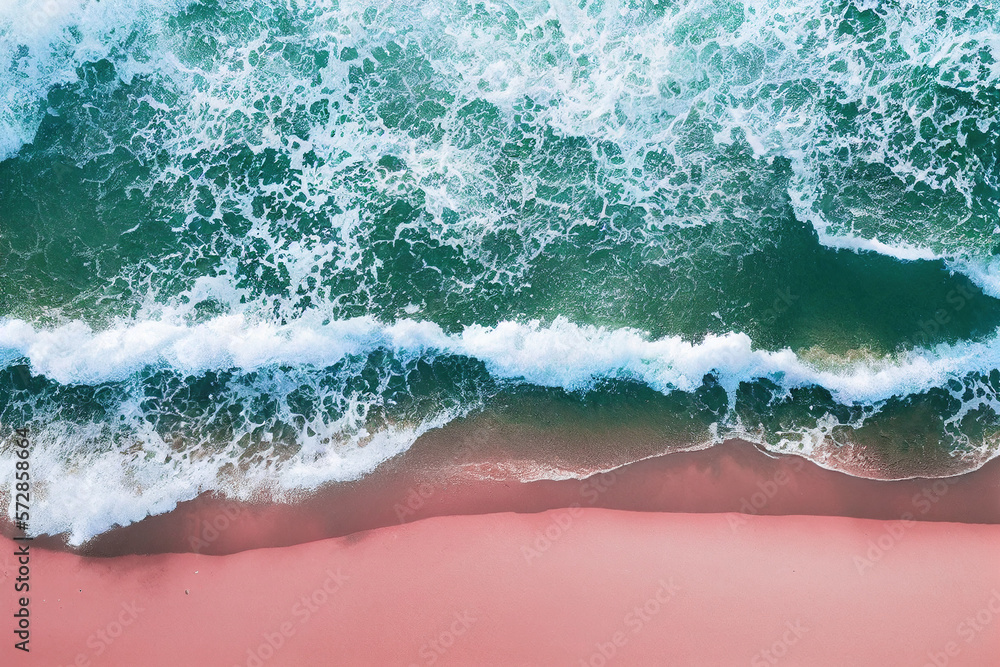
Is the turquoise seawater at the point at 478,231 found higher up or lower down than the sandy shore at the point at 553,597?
higher up

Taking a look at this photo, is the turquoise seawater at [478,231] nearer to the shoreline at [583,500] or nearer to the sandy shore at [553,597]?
the shoreline at [583,500]

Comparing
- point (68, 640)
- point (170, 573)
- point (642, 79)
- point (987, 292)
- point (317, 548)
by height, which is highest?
point (642, 79)

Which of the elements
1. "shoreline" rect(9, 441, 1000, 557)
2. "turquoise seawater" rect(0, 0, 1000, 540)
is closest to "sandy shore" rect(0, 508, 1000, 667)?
"shoreline" rect(9, 441, 1000, 557)

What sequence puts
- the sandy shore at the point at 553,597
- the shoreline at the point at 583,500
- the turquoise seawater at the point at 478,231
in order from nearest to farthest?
the sandy shore at the point at 553,597 → the shoreline at the point at 583,500 → the turquoise seawater at the point at 478,231

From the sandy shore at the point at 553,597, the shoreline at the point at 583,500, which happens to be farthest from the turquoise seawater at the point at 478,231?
the sandy shore at the point at 553,597

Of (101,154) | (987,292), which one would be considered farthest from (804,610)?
(101,154)

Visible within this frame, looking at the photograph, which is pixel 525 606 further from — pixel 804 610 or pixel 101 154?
pixel 101 154
